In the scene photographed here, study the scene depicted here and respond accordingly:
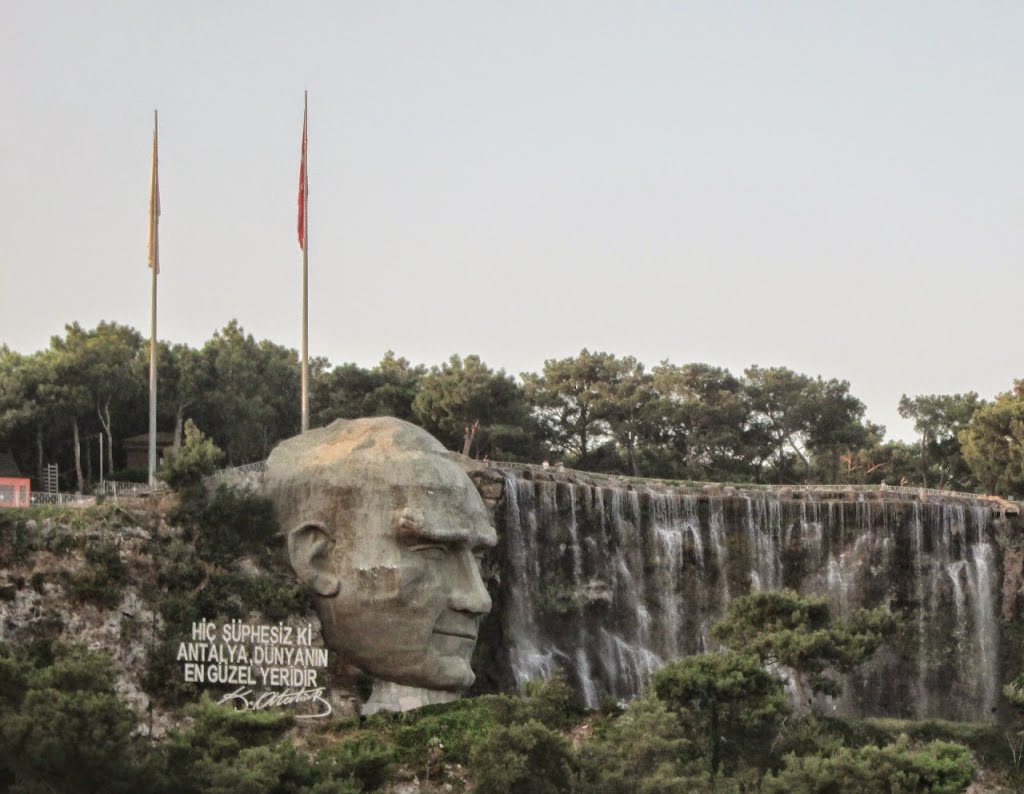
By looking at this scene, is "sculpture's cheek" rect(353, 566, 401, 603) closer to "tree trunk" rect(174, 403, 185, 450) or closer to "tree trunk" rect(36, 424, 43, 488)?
"tree trunk" rect(174, 403, 185, 450)

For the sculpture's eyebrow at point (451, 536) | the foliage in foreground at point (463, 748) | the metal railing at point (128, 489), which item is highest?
the metal railing at point (128, 489)

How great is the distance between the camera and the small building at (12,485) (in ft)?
210

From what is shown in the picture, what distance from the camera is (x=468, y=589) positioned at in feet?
191

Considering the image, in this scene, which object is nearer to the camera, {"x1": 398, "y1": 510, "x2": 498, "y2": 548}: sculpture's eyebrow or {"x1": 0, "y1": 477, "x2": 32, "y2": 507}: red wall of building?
{"x1": 398, "y1": 510, "x2": 498, "y2": 548}: sculpture's eyebrow

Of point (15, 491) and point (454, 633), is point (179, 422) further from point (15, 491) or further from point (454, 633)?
point (454, 633)

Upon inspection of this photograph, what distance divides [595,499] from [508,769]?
2522 cm

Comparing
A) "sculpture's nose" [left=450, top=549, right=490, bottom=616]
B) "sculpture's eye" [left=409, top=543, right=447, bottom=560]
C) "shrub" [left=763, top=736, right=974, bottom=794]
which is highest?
"sculpture's eye" [left=409, top=543, right=447, bottom=560]

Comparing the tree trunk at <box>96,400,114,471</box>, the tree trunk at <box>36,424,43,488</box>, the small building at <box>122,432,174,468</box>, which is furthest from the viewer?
the small building at <box>122,432,174,468</box>

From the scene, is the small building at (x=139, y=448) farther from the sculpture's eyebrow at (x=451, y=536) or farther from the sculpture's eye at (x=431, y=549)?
the sculpture's eye at (x=431, y=549)
